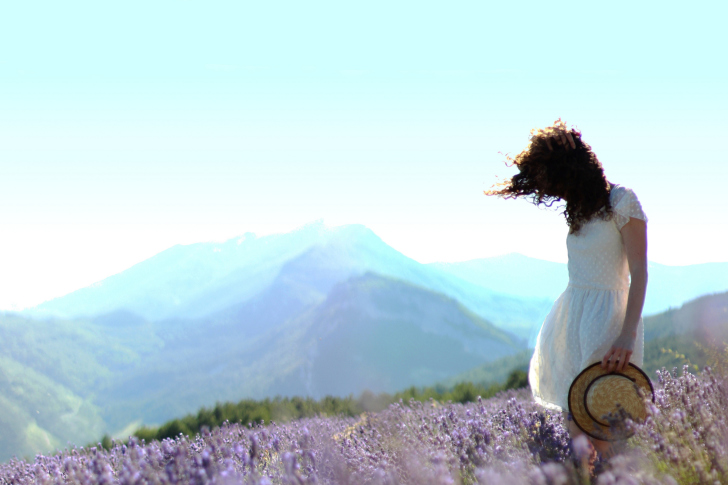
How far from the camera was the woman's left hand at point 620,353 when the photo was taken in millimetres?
2201

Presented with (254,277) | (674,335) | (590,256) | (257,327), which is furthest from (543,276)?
(590,256)

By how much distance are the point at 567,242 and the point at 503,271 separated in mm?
16686

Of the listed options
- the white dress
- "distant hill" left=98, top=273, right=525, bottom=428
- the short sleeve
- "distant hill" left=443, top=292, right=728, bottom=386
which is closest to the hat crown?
the white dress

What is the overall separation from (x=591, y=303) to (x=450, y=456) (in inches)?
41.0

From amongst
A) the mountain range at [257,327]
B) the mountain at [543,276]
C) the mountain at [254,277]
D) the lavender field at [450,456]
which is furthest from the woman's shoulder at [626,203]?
the mountain at [254,277]

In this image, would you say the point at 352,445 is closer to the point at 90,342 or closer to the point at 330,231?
the point at 330,231

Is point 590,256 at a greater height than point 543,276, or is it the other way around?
point 590,256

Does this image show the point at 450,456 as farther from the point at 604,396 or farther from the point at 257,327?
the point at 257,327

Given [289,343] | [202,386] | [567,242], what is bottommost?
A: [202,386]

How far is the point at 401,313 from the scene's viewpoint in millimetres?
18203

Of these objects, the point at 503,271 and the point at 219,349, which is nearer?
the point at 503,271

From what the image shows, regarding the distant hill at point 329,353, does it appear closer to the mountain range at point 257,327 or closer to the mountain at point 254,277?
the mountain range at point 257,327

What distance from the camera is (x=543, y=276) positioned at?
17.8 metres

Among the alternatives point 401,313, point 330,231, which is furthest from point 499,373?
point 330,231
